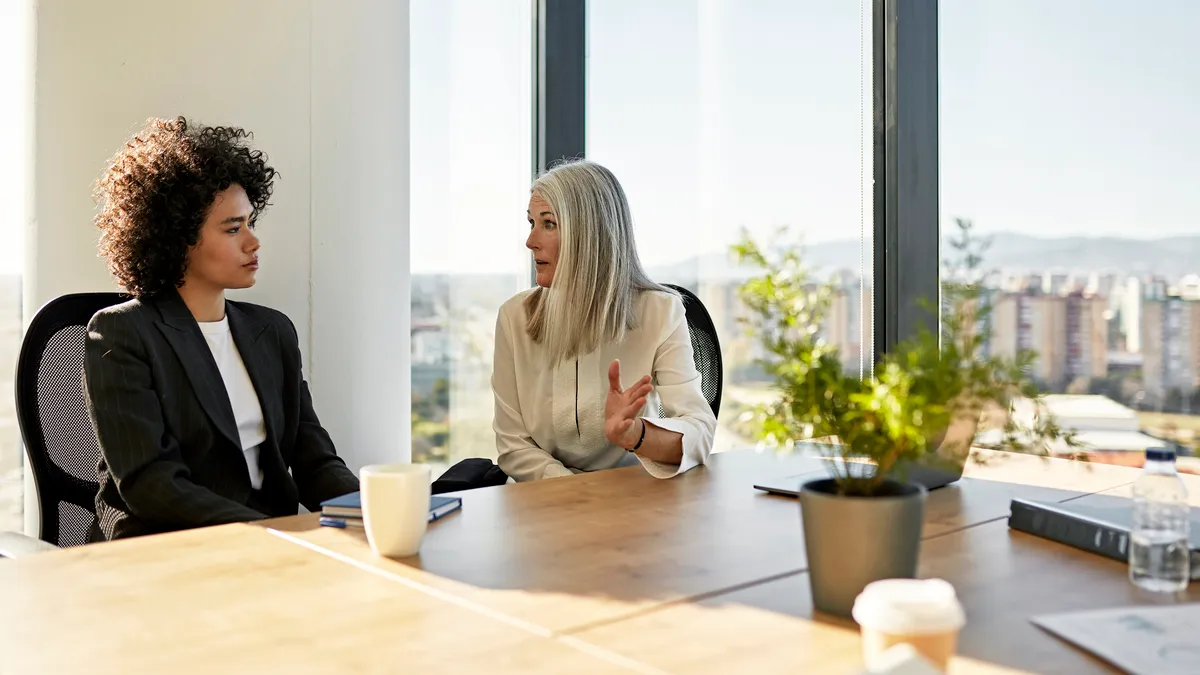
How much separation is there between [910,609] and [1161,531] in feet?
1.84

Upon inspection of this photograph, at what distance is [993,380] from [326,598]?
75cm

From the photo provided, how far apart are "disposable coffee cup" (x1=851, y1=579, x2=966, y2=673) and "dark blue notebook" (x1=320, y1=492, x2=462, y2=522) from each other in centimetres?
81

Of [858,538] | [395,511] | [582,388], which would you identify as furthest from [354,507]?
[582,388]

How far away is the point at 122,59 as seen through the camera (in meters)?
2.42

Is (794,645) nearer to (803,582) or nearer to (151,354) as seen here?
(803,582)

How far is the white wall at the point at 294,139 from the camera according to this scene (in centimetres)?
239

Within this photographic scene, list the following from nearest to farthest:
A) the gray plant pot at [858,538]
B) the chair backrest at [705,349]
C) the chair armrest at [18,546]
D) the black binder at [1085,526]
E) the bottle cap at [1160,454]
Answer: the gray plant pot at [858,538] → the bottle cap at [1160,454] → the black binder at [1085,526] → the chair armrest at [18,546] → the chair backrest at [705,349]

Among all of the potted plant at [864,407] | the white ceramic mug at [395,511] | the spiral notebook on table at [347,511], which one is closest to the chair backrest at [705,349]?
the spiral notebook on table at [347,511]

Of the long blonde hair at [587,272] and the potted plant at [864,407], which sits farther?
the long blonde hair at [587,272]

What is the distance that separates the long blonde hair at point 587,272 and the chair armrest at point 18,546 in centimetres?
121

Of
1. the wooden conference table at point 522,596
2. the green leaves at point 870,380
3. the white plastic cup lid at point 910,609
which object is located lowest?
the wooden conference table at point 522,596

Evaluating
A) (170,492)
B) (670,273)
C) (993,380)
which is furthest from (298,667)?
(670,273)

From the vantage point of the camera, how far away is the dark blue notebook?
1.46m

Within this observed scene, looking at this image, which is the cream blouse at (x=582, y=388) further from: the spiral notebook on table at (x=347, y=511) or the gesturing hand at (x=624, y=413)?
the spiral notebook on table at (x=347, y=511)
